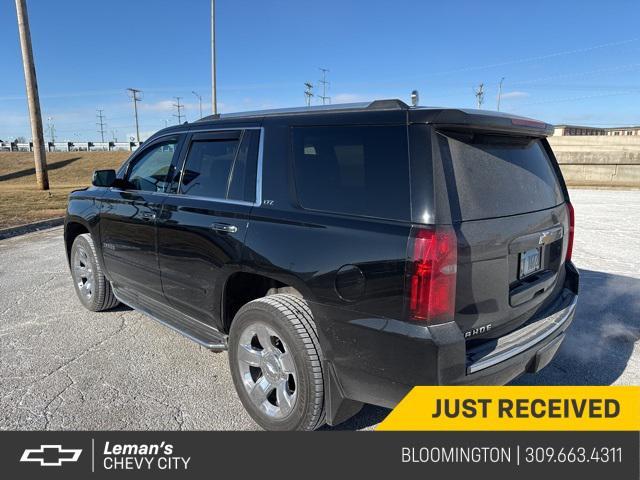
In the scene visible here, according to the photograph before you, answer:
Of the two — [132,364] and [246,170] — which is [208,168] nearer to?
[246,170]

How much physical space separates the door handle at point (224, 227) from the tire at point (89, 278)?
2085 millimetres

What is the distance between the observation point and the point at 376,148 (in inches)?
90.2

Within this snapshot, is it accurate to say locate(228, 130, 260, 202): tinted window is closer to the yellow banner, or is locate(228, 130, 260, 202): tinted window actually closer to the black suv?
the black suv

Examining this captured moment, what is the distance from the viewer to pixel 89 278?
184 inches

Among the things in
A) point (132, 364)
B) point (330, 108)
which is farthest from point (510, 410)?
point (132, 364)

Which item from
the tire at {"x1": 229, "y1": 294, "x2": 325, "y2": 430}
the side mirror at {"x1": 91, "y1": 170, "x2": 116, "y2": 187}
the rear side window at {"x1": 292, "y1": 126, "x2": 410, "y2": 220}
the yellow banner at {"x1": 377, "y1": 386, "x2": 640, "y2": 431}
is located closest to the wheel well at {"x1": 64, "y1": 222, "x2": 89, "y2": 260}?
the side mirror at {"x1": 91, "y1": 170, "x2": 116, "y2": 187}

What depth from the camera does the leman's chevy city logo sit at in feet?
7.98

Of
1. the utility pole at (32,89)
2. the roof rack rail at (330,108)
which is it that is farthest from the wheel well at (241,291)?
the utility pole at (32,89)

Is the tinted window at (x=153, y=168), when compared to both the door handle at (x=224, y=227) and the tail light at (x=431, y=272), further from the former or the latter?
the tail light at (x=431, y=272)

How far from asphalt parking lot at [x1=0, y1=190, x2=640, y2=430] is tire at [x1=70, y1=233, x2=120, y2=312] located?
0.41 ft

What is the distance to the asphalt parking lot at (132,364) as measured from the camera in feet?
9.45

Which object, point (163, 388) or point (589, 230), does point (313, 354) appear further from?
point (589, 230)

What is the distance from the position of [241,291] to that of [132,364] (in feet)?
4.17

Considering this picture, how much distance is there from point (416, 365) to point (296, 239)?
90cm
